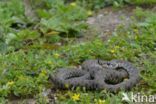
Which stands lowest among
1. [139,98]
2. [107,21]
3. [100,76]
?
[139,98]

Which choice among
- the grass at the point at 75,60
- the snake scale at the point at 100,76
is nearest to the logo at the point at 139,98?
the grass at the point at 75,60

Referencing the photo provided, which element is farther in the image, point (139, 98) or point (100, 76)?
point (100, 76)

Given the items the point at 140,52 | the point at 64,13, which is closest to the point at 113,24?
the point at 64,13

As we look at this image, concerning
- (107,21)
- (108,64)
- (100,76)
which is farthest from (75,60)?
(107,21)

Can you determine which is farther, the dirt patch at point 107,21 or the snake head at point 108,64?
the dirt patch at point 107,21

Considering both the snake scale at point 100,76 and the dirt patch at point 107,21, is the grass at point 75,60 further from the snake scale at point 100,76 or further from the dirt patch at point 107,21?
the dirt patch at point 107,21

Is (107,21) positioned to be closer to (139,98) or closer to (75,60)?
(75,60)

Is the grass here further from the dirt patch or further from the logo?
the dirt patch
